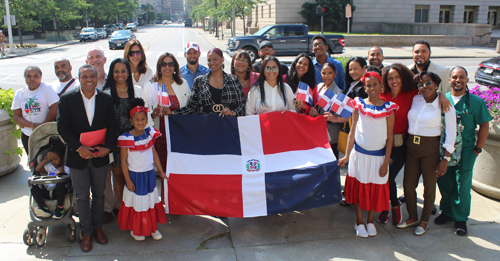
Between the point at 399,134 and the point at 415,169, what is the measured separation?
0.43 meters

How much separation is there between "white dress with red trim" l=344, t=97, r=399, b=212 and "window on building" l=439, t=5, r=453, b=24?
1886 inches

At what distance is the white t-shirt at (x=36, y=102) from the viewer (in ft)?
15.8

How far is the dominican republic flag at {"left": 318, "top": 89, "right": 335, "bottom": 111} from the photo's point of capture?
187 inches

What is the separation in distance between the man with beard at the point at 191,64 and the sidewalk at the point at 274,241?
2.11 metres

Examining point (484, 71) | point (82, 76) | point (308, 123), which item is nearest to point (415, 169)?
point (308, 123)

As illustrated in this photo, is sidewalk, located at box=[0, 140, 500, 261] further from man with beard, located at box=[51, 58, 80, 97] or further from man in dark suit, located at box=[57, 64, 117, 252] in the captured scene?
man with beard, located at box=[51, 58, 80, 97]

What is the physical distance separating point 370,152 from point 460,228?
4.46 feet

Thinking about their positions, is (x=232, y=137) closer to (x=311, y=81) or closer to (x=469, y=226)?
(x=311, y=81)

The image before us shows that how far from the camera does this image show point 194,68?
18.5 ft

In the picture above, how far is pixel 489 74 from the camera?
41.9 ft

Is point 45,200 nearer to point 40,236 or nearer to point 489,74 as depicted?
point 40,236

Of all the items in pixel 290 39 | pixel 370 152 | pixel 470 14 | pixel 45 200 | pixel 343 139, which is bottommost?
pixel 45 200

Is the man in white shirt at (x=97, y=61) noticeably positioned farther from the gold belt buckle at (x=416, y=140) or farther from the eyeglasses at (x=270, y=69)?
the gold belt buckle at (x=416, y=140)

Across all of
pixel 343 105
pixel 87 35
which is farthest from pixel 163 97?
pixel 87 35
